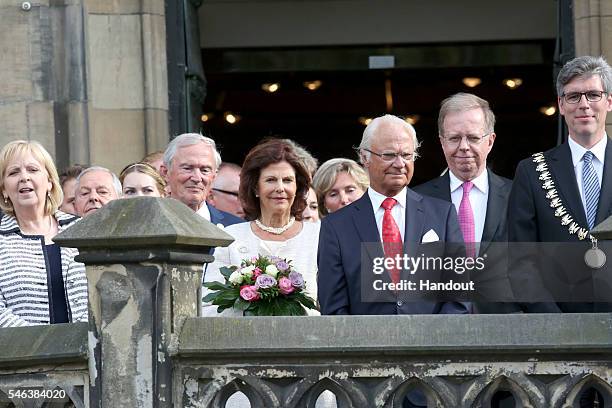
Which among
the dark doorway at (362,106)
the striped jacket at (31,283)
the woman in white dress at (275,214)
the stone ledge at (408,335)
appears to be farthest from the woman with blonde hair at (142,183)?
the dark doorway at (362,106)

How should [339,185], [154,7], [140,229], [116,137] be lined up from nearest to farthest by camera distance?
[140,229], [339,185], [116,137], [154,7]

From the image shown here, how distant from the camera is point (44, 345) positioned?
5367mm

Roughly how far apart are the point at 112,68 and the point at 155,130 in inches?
21.8

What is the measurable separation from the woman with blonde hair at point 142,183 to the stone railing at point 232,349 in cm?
234

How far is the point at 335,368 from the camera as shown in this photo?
5.15 metres

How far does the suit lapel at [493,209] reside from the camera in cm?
658

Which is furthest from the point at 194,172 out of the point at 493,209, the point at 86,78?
the point at 86,78

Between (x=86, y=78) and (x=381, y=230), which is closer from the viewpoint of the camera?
(x=381, y=230)

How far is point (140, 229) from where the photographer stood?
5.23 meters

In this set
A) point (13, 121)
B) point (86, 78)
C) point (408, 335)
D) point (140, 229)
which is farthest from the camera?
point (86, 78)

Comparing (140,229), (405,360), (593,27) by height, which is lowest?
(405,360)

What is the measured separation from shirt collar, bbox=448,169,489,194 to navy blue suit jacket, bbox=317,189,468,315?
39 centimetres

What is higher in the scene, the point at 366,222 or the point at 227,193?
the point at 227,193

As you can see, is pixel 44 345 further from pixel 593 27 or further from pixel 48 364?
pixel 593 27
